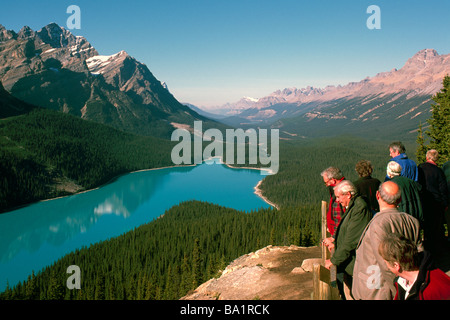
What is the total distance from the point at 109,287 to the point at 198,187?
9844cm

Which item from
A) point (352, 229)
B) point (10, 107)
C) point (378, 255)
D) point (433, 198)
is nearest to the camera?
point (378, 255)

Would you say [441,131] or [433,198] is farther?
[441,131]

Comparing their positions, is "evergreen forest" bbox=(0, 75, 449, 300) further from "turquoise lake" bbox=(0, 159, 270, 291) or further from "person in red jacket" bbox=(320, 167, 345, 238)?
"person in red jacket" bbox=(320, 167, 345, 238)

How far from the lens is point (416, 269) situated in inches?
211

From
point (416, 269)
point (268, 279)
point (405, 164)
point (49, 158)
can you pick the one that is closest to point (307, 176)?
point (49, 158)

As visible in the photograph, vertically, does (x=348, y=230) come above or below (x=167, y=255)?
above

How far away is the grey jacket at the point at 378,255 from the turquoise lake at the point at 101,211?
224ft

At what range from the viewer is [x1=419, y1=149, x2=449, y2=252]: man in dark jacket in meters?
10.3

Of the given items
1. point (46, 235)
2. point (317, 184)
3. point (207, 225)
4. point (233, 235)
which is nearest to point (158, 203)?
point (46, 235)

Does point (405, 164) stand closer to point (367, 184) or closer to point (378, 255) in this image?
point (367, 184)

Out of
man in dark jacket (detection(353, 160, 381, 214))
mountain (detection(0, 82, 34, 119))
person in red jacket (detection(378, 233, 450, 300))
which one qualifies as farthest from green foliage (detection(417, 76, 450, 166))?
mountain (detection(0, 82, 34, 119))

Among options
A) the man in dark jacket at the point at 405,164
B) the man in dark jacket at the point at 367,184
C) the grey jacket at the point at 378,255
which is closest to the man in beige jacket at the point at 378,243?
the grey jacket at the point at 378,255

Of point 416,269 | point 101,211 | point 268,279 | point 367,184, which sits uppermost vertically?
point 367,184

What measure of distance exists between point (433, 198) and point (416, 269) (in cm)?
687
